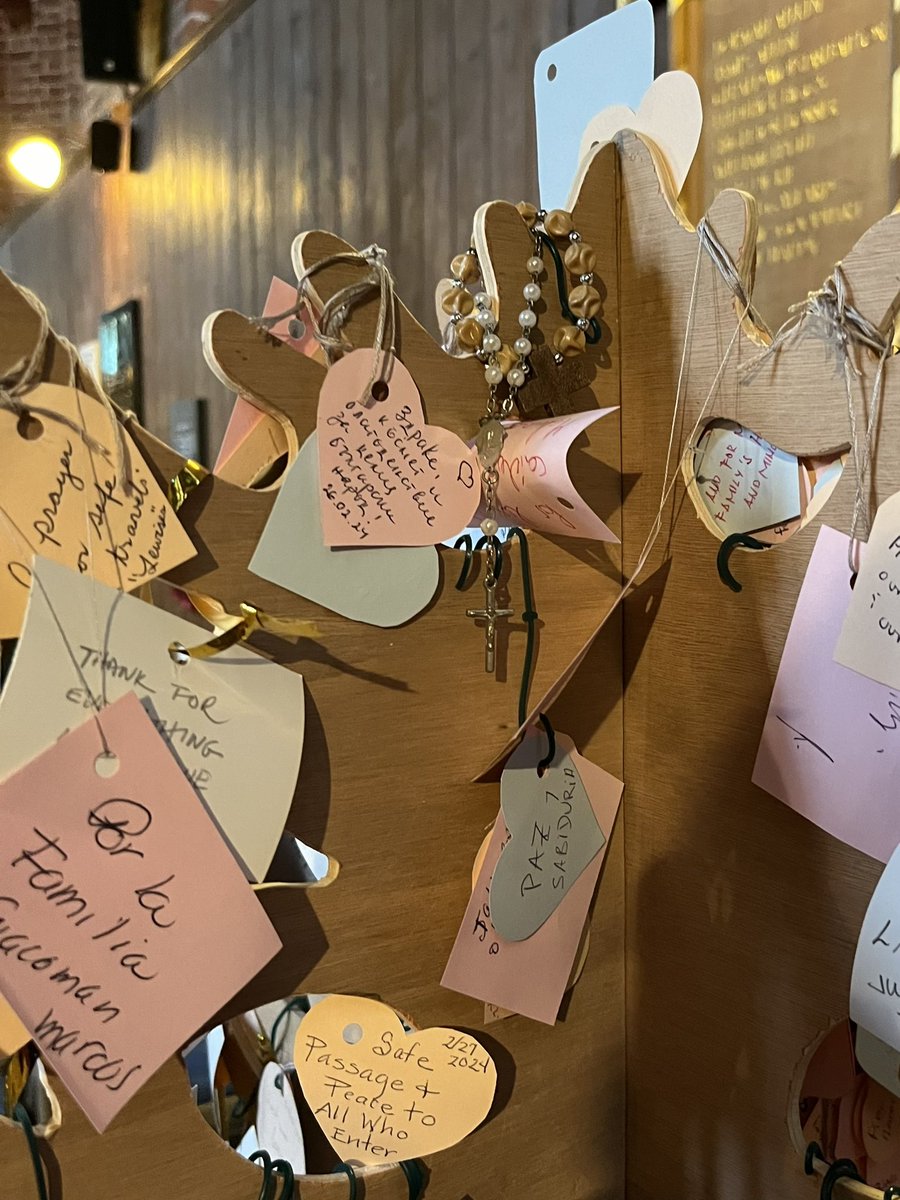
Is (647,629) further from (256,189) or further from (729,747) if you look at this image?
(256,189)

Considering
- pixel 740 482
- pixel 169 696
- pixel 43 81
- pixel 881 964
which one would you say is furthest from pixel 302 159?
pixel 881 964

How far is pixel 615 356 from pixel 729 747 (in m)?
0.25

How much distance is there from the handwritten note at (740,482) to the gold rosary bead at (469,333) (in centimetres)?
15

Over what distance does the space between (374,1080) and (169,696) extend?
26 centimetres

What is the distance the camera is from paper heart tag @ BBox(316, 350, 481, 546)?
0.48 metres

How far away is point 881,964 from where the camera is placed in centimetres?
47

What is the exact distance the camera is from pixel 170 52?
2988mm

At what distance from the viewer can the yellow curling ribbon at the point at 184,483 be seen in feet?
1.45

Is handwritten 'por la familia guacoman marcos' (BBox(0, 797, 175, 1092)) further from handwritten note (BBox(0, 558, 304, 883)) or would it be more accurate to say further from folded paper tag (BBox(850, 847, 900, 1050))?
folded paper tag (BBox(850, 847, 900, 1050))

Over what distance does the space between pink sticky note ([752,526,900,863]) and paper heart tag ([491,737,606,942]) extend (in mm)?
126

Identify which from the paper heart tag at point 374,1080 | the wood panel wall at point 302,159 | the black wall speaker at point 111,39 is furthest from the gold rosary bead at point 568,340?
the black wall speaker at point 111,39

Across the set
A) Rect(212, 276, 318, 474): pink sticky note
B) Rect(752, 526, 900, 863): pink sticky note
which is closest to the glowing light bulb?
Rect(212, 276, 318, 474): pink sticky note

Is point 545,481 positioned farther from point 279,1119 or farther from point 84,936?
point 279,1119

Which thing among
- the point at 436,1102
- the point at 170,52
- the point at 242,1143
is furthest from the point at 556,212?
the point at 170,52
